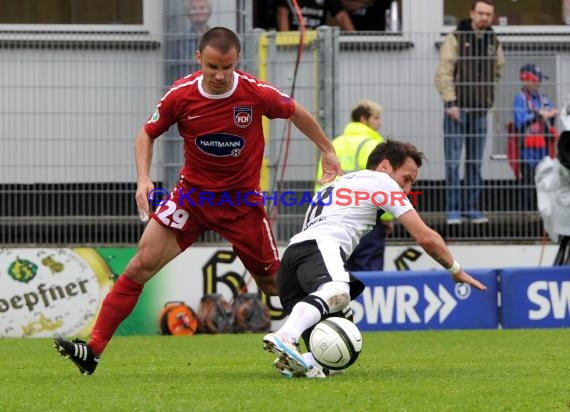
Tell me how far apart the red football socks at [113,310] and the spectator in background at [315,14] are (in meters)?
8.02

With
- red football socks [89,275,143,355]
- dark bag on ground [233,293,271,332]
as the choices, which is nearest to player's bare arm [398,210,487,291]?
red football socks [89,275,143,355]

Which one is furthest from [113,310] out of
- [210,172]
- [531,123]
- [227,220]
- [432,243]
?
[531,123]

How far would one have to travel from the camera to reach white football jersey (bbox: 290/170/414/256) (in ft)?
26.5

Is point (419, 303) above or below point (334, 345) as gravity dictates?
below

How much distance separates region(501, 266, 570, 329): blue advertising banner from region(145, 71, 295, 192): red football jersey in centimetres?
543

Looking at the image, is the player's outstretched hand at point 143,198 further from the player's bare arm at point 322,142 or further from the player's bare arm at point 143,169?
the player's bare arm at point 322,142

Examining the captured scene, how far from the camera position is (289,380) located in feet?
25.2

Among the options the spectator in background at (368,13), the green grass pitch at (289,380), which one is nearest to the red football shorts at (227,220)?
the green grass pitch at (289,380)

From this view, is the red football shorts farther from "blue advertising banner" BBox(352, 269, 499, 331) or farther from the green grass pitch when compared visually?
"blue advertising banner" BBox(352, 269, 499, 331)

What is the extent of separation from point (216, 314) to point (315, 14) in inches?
177

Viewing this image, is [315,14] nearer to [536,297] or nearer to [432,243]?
[536,297]

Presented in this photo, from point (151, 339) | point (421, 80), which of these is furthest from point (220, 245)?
point (421, 80)

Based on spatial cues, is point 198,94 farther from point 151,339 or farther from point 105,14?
point 105,14

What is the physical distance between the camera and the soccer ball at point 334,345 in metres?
7.69
